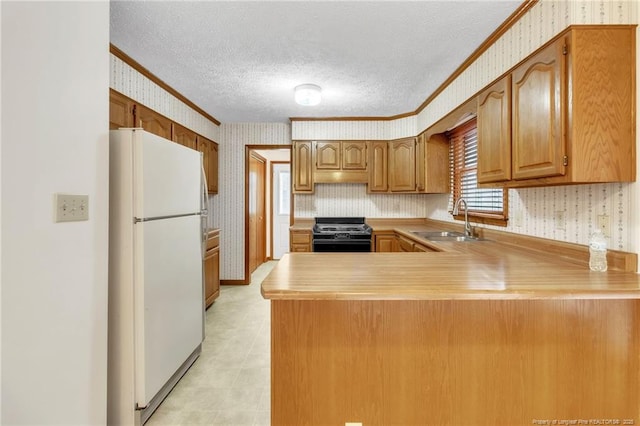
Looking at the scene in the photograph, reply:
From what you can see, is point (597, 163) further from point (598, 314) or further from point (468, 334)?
point (468, 334)

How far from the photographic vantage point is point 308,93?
3.02m

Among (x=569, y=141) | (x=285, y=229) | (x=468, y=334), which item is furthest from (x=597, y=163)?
(x=285, y=229)

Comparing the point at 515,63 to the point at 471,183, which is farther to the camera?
the point at 471,183

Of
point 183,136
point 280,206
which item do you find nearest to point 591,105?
point 183,136

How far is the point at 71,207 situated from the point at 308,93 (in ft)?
7.28

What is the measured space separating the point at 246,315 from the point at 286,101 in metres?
2.44

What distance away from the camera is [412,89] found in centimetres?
322

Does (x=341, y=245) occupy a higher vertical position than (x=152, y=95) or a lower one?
lower

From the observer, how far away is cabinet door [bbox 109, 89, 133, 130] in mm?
2303

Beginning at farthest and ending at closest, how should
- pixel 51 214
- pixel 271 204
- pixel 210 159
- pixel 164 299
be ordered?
pixel 271 204 → pixel 210 159 → pixel 164 299 → pixel 51 214

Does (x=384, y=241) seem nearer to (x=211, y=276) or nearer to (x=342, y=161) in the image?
(x=342, y=161)

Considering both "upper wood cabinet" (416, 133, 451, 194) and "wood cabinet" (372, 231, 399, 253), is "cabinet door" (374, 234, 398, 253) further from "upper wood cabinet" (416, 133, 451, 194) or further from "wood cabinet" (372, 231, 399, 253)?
"upper wood cabinet" (416, 133, 451, 194)

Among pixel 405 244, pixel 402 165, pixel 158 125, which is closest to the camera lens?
pixel 158 125

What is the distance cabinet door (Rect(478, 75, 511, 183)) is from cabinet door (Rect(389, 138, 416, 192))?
1.76 meters
